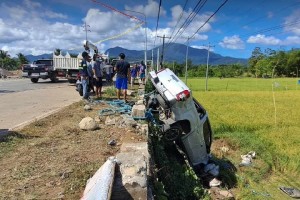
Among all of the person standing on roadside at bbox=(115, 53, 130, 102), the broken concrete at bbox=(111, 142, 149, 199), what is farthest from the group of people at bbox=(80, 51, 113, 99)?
the broken concrete at bbox=(111, 142, 149, 199)

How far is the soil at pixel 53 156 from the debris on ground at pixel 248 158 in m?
3.46

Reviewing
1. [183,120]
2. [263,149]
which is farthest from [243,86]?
[183,120]

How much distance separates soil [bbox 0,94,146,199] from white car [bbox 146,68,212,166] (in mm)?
1069

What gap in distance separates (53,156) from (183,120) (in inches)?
131

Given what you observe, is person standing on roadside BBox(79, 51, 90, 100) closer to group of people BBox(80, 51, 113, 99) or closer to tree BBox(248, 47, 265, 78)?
group of people BBox(80, 51, 113, 99)

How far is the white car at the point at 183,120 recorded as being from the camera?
7.68 m

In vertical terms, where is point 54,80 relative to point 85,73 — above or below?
below

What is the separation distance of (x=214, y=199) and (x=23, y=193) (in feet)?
13.3

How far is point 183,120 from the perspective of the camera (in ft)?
25.4

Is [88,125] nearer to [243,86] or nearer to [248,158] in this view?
[248,158]

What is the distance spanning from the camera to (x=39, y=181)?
4.31 m

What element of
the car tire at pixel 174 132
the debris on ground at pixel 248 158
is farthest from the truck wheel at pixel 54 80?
the car tire at pixel 174 132

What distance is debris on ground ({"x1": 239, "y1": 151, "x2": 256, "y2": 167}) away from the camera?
889 cm

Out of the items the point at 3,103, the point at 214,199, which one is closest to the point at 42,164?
the point at 214,199
